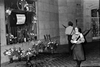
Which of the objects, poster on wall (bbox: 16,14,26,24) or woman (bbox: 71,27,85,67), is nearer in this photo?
woman (bbox: 71,27,85,67)

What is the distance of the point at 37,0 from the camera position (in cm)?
1345

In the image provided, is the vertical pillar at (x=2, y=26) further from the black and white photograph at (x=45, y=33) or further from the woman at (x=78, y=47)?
the woman at (x=78, y=47)

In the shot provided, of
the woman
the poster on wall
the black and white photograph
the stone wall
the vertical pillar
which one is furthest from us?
the stone wall

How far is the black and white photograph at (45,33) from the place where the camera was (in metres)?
9.18

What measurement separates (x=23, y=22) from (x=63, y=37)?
7.49m

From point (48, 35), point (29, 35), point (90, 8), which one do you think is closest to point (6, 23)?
point (29, 35)

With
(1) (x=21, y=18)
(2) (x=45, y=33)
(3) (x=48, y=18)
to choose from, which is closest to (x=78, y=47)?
(1) (x=21, y=18)

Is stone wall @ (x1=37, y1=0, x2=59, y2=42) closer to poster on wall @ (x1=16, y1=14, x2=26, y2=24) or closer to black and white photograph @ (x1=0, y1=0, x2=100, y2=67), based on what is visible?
black and white photograph @ (x1=0, y1=0, x2=100, y2=67)

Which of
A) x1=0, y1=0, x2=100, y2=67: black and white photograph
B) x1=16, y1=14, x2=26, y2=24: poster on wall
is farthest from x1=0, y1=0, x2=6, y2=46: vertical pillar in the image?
x1=16, y1=14, x2=26, y2=24: poster on wall

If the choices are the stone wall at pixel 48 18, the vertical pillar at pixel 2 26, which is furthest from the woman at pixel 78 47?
the stone wall at pixel 48 18

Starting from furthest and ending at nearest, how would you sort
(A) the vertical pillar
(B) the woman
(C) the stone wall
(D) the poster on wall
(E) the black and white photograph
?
1. (C) the stone wall
2. (D) the poster on wall
3. (A) the vertical pillar
4. (E) the black and white photograph
5. (B) the woman

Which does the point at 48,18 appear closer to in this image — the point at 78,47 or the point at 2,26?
the point at 2,26

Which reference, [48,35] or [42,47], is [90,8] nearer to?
[48,35]

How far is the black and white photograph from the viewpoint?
30.1ft
